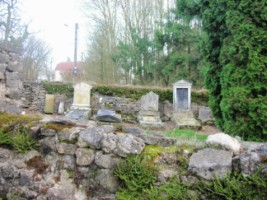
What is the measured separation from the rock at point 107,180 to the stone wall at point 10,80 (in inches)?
77.8

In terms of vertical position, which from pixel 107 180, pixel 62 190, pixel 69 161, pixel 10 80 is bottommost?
pixel 62 190

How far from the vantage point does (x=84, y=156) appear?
88.2 inches

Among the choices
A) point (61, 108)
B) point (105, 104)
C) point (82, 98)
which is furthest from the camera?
point (105, 104)

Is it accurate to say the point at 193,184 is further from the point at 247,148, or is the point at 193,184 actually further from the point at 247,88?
the point at 247,88

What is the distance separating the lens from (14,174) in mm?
2330

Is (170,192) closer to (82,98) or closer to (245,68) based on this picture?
(245,68)

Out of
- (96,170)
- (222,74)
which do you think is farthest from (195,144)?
(222,74)

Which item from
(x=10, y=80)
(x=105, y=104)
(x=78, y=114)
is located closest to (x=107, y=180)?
(x=10, y=80)

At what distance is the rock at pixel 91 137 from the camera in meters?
2.23

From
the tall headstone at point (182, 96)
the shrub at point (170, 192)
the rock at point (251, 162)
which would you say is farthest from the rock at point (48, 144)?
the tall headstone at point (182, 96)

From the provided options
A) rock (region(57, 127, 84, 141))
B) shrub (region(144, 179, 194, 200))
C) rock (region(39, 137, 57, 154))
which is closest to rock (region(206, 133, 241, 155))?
shrub (region(144, 179, 194, 200))

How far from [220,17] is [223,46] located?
674mm

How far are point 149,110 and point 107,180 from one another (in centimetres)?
914

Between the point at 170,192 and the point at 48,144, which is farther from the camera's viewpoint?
the point at 48,144
